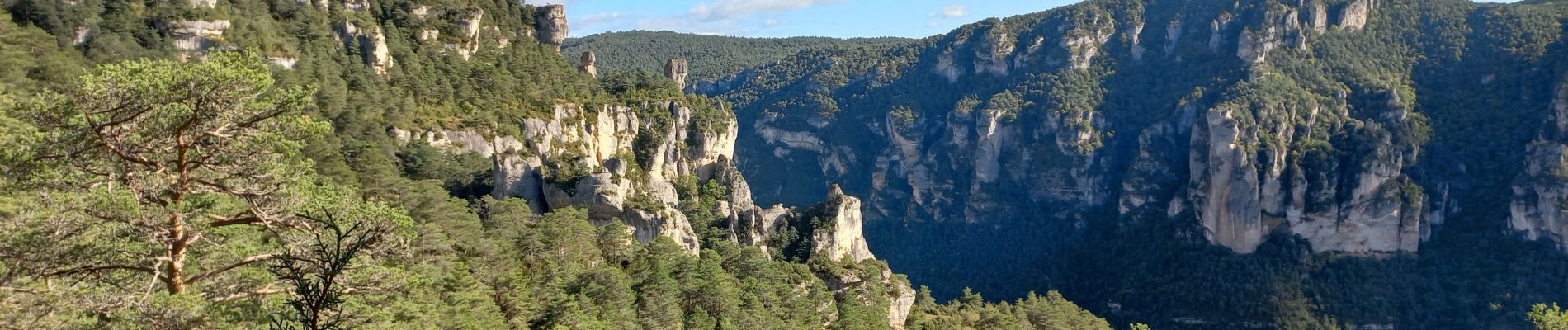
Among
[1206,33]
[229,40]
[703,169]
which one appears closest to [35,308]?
[229,40]

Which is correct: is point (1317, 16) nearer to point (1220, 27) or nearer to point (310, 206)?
point (1220, 27)

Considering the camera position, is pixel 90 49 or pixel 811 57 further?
pixel 811 57

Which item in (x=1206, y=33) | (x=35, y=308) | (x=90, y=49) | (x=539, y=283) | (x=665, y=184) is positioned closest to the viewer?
(x=35, y=308)

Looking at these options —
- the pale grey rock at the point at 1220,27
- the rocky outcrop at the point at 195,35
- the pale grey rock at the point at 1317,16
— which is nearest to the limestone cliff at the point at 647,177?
the rocky outcrop at the point at 195,35

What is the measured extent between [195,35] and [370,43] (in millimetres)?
6954

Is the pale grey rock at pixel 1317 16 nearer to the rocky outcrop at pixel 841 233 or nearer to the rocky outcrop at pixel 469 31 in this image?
the rocky outcrop at pixel 841 233

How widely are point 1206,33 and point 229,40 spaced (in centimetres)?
9387

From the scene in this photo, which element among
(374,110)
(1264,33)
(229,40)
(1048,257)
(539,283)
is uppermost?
(1264,33)

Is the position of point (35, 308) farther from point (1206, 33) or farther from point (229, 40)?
point (1206, 33)

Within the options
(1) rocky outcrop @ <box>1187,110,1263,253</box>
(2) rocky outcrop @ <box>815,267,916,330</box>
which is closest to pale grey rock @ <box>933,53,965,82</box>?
(1) rocky outcrop @ <box>1187,110,1263,253</box>

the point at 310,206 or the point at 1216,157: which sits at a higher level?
the point at 1216,157

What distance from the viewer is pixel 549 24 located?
175ft

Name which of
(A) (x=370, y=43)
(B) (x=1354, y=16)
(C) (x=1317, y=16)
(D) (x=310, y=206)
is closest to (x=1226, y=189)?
(C) (x=1317, y=16)

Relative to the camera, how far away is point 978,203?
104m
